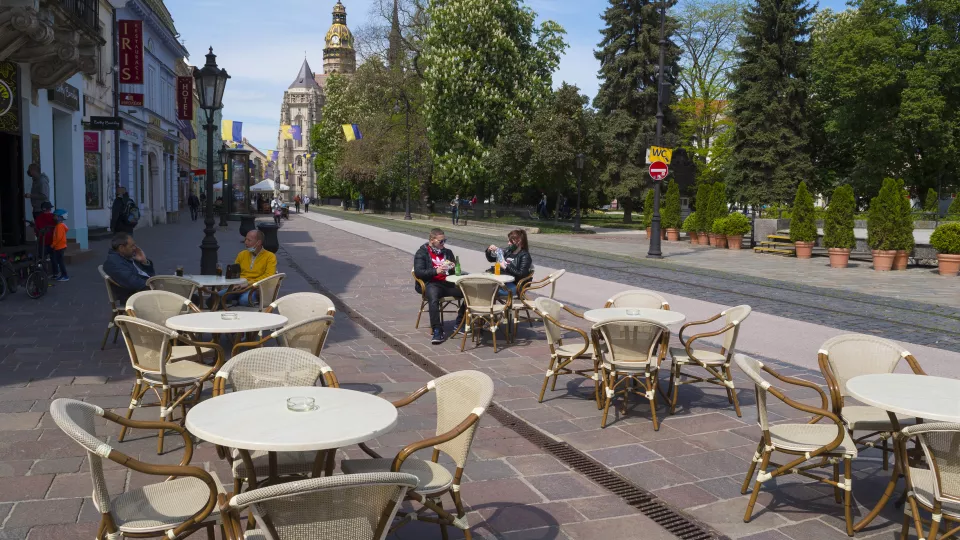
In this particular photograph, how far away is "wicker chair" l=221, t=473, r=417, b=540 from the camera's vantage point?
2418mm

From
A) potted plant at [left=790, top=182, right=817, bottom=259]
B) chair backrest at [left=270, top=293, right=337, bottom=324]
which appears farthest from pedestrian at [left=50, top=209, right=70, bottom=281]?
potted plant at [left=790, top=182, right=817, bottom=259]

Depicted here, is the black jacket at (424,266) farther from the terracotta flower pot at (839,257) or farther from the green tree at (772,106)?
the green tree at (772,106)

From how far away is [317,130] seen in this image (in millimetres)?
77812

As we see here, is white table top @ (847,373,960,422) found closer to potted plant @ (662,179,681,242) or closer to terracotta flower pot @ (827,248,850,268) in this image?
terracotta flower pot @ (827,248,850,268)

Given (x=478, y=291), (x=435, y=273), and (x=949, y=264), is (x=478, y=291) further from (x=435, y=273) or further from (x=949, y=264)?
(x=949, y=264)

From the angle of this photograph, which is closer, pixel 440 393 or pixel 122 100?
pixel 440 393

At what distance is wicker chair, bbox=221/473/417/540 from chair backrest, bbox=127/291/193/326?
4.18 m

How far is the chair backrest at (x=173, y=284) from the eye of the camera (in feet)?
25.7

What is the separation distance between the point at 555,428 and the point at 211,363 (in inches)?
106

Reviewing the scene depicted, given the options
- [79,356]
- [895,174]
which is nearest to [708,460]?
[79,356]

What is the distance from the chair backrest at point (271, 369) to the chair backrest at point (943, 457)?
2.92m

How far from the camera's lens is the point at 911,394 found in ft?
13.3

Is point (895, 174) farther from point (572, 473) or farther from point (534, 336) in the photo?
point (572, 473)

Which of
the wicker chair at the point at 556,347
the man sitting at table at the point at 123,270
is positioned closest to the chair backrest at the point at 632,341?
the wicker chair at the point at 556,347
